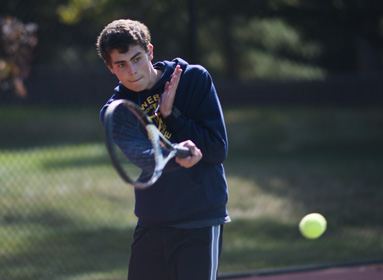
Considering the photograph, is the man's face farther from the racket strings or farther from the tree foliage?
the tree foliage

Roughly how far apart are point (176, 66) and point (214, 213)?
70 centimetres

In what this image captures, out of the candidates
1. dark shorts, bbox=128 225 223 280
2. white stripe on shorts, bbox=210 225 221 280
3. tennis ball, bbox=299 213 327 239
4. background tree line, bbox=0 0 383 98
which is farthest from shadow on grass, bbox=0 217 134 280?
white stripe on shorts, bbox=210 225 221 280

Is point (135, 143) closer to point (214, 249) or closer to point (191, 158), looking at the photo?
point (191, 158)

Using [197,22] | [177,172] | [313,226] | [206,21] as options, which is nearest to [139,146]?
[177,172]

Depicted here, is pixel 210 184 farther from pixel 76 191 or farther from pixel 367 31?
pixel 367 31

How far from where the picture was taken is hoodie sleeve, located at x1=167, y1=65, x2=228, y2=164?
255 cm

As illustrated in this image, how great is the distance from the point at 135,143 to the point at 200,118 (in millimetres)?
317

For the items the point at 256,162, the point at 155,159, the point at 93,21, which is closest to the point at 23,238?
the point at 93,21

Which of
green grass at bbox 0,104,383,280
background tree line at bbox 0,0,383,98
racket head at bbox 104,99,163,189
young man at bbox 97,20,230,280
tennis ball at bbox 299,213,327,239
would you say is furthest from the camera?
background tree line at bbox 0,0,383,98

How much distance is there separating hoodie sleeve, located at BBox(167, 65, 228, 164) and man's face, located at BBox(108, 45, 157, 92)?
19 centimetres

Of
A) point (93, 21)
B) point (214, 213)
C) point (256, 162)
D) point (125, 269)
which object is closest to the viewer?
point (214, 213)

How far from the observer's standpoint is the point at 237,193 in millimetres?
7527

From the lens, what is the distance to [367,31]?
27.9 feet

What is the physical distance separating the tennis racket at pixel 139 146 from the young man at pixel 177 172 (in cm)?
11
